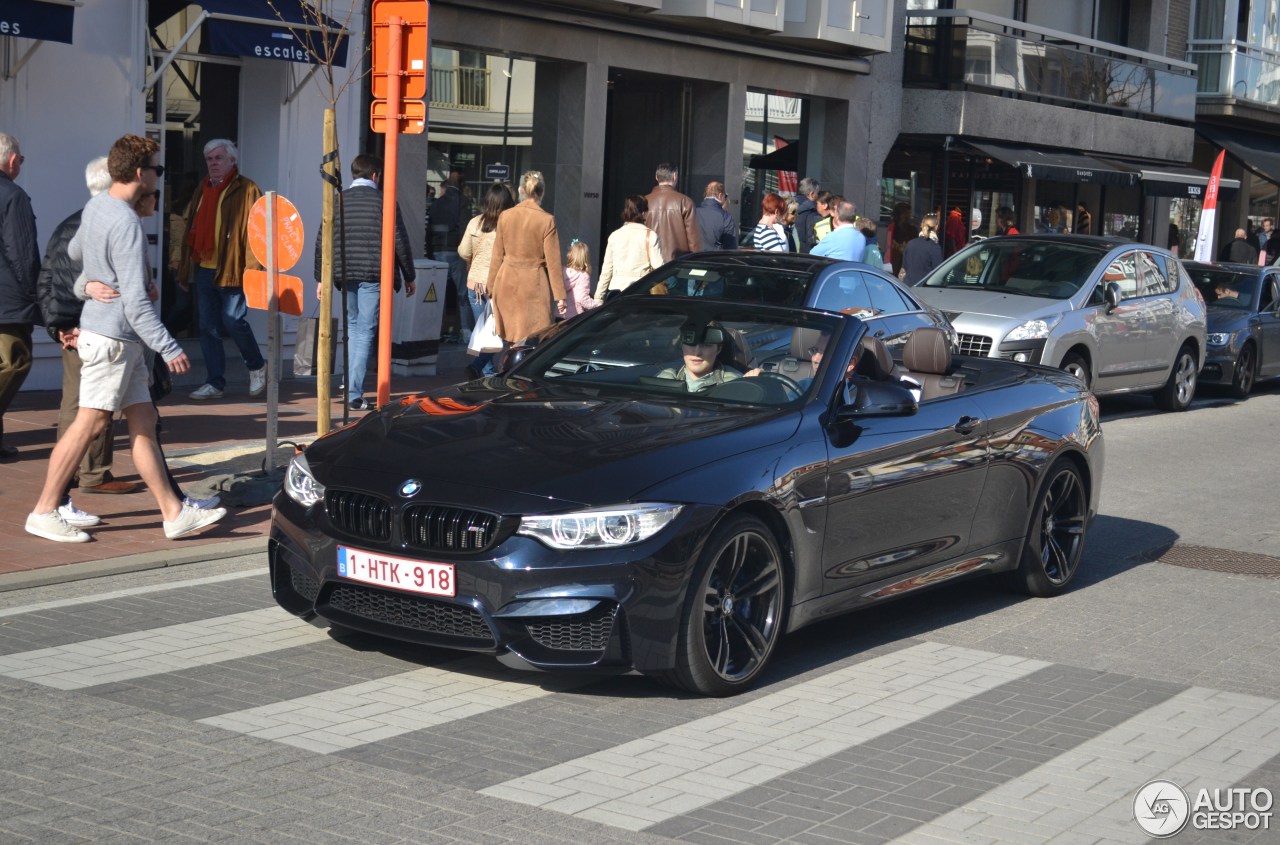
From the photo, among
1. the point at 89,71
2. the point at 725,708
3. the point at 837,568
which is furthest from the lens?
the point at 89,71

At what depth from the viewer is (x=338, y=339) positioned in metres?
15.9

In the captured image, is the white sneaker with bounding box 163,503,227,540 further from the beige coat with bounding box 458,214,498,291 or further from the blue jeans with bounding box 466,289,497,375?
the blue jeans with bounding box 466,289,497,375

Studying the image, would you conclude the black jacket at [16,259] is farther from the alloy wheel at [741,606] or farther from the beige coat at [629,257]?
the alloy wheel at [741,606]

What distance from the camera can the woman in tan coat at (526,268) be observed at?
13.6 m

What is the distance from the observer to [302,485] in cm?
659

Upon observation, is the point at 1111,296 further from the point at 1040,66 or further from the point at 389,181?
the point at 1040,66

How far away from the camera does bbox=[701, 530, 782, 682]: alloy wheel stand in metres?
6.25

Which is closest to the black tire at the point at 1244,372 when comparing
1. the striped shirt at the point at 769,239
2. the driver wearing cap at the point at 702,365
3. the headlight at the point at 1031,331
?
the headlight at the point at 1031,331

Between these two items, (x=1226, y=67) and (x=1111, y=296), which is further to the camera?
(x=1226, y=67)

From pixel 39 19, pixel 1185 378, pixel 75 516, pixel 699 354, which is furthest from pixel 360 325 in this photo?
pixel 1185 378

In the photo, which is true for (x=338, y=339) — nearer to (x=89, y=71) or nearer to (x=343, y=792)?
(x=89, y=71)

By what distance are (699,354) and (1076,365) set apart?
9.66 metres

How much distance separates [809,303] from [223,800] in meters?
7.11

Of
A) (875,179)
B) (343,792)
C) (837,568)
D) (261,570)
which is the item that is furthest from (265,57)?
(875,179)
